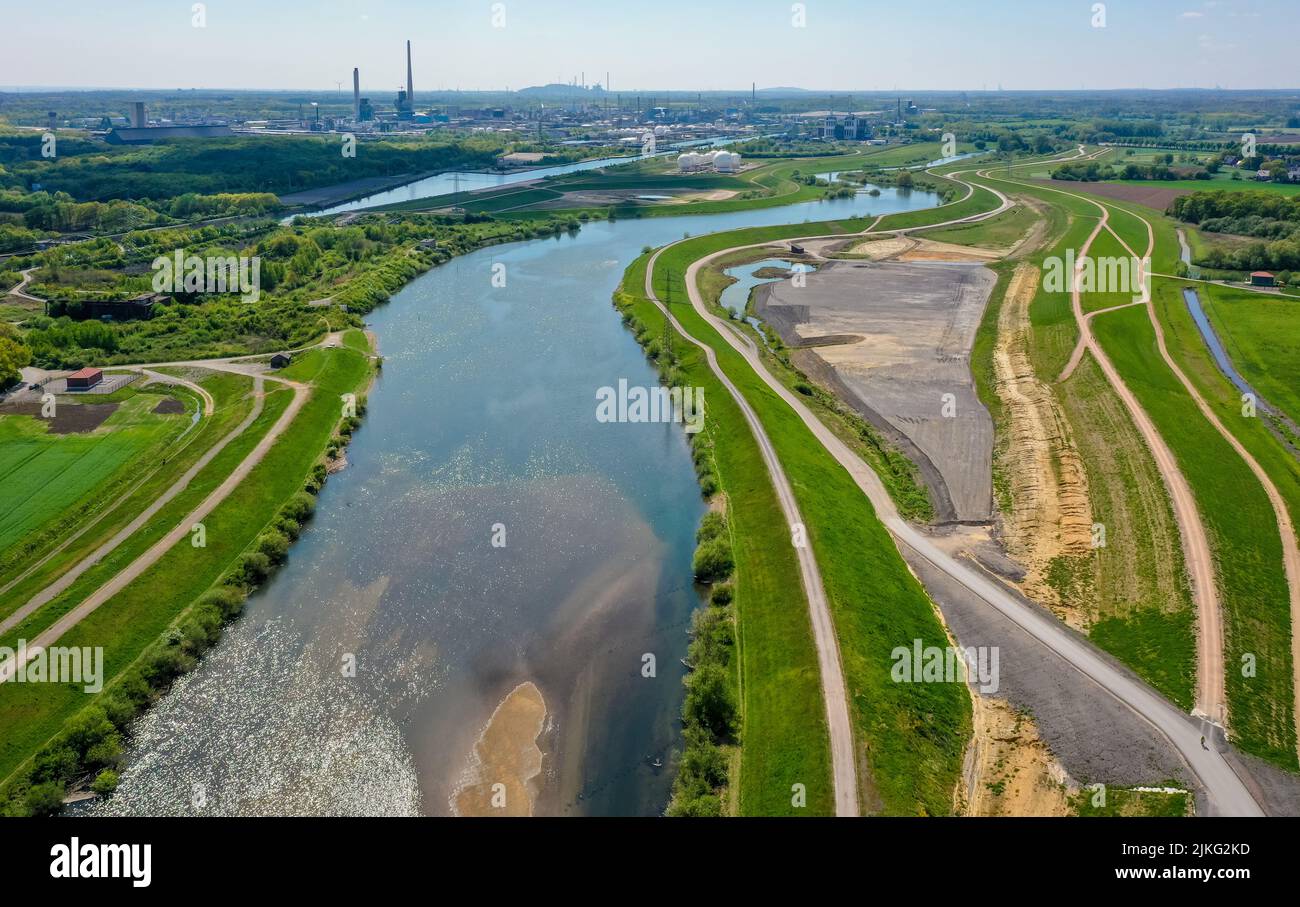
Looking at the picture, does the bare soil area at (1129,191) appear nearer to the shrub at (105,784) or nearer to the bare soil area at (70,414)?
the bare soil area at (70,414)

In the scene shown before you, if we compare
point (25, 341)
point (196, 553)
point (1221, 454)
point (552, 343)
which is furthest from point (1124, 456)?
point (25, 341)

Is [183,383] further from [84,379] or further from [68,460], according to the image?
[68,460]

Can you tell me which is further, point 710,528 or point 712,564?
point 710,528

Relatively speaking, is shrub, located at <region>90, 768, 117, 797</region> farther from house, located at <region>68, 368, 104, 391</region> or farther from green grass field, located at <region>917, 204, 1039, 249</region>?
green grass field, located at <region>917, 204, 1039, 249</region>

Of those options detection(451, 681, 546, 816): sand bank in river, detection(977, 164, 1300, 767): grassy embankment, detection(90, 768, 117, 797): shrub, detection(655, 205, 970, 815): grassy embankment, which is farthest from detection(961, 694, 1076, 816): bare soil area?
detection(90, 768, 117, 797): shrub

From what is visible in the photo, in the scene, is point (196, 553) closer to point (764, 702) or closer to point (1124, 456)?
point (764, 702)

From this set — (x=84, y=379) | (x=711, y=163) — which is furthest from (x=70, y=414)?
(x=711, y=163)
